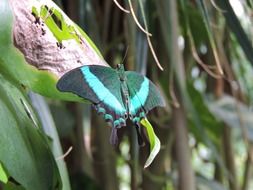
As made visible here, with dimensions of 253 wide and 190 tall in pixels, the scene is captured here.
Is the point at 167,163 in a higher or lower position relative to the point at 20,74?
lower

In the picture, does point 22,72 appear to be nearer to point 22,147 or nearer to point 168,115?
point 22,147

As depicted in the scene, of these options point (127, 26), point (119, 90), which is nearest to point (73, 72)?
point (119, 90)

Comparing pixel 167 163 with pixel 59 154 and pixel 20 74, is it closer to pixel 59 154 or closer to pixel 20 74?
pixel 59 154

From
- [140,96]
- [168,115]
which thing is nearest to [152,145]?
[140,96]

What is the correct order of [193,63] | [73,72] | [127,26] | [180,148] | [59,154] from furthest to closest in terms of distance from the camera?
1. [193,63]
2. [180,148]
3. [127,26]
4. [59,154]
5. [73,72]

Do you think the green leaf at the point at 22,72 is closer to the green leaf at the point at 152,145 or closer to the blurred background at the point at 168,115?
the green leaf at the point at 152,145

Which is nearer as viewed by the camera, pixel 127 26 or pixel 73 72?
pixel 73 72

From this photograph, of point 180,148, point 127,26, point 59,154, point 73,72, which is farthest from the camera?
point 180,148
